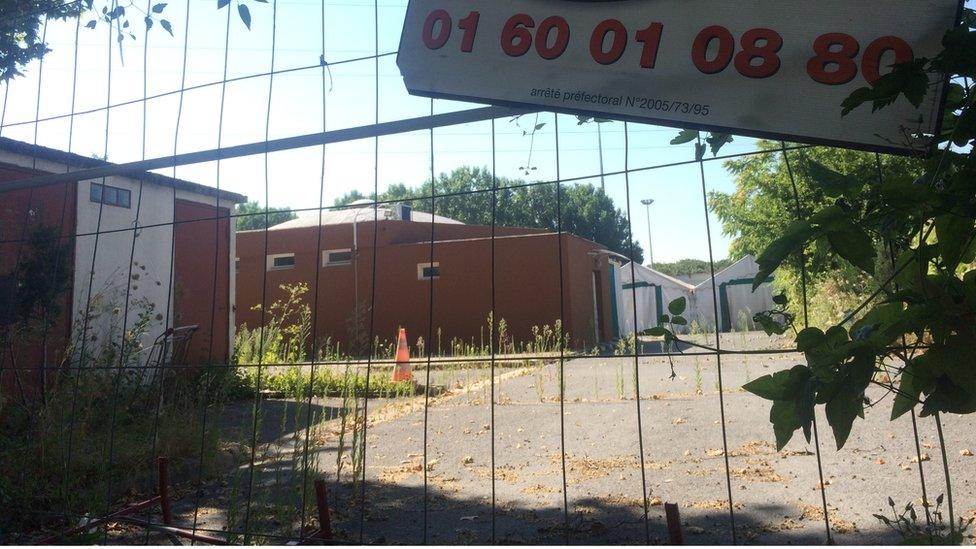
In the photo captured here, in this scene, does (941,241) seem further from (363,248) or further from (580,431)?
(363,248)

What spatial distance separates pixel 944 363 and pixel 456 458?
4.71 metres

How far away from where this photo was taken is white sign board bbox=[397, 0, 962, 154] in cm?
175

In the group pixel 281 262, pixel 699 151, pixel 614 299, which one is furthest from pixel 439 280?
pixel 699 151

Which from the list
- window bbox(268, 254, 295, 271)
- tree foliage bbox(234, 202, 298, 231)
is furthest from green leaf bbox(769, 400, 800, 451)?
window bbox(268, 254, 295, 271)

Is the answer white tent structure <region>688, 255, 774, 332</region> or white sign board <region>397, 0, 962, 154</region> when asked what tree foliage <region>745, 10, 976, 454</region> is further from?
white sign board <region>397, 0, 962, 154</region>

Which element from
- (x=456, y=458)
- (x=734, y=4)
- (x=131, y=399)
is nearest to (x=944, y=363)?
(x=734, y=4)

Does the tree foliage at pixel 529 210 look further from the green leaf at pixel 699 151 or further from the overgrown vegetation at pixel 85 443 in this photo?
the green leaf at pixel 699 151

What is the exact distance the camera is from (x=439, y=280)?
21.4 meters

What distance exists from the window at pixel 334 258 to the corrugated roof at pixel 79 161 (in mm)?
10448

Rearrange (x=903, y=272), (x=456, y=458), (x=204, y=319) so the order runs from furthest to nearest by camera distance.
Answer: (x=204, y=319) → (x=456, y=458) → (x=903, y=272)

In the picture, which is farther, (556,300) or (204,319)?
(556,300)

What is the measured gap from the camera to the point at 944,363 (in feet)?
4.30

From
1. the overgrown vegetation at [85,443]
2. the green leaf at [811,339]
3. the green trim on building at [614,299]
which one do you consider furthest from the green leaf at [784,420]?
the green trim on building at [614,299]

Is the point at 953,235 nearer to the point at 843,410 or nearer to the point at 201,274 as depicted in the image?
the point at 843,410
